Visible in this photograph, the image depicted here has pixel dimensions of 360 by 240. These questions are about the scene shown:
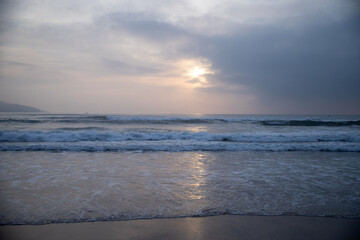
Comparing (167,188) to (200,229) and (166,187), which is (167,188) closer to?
(166,187)

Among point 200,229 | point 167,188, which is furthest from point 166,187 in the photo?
point 200,229

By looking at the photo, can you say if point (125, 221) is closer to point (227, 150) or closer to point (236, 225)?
point (236, 225)

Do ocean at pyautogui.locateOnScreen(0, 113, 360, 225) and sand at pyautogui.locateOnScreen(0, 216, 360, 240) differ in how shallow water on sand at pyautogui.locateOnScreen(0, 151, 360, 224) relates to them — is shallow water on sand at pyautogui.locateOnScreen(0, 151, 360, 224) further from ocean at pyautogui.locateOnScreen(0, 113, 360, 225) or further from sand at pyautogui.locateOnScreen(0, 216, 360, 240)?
sand at pyautogui.locateOnScreen(0, 216, 360, 240)

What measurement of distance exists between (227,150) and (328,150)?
4.63 metres

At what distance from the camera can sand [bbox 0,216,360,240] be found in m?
2.50

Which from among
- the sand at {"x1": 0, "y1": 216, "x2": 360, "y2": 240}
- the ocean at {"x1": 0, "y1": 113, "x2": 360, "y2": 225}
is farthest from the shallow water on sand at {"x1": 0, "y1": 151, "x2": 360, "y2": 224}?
the sand at {"x1": 0, "y1": 216, "x2": 360, "y2": 240}

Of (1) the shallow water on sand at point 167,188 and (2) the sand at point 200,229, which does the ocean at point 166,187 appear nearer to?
(1) the shallow water on sand at point 167,188

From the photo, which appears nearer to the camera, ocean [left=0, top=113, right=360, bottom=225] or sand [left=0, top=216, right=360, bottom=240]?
sand [left=0, top=216, right=360, bottom=240]

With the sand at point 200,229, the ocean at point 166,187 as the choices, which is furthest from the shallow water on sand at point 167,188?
the sand at point 200,229

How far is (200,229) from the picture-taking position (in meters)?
2.65

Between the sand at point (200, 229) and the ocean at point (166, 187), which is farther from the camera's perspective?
the ocean at point (166, 187)

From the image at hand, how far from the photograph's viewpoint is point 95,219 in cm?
289

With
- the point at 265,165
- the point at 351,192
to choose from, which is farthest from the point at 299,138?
the point at 351,192

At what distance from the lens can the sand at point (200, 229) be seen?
8.21 feet
